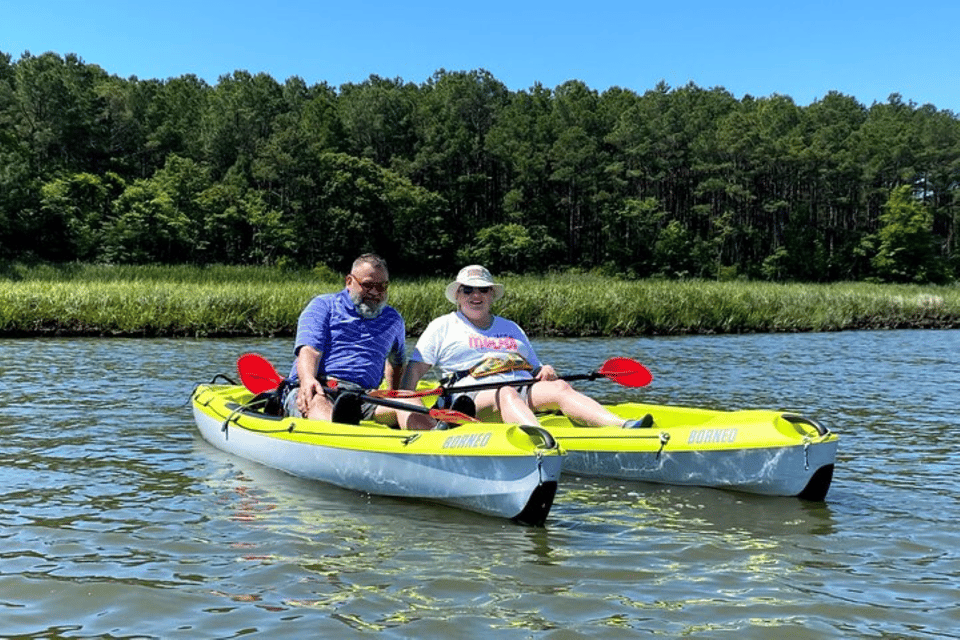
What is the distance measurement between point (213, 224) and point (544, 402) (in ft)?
180

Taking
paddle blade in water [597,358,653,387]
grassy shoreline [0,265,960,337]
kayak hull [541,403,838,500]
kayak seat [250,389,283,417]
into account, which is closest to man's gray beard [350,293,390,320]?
kayak seat [250,389,283,417]

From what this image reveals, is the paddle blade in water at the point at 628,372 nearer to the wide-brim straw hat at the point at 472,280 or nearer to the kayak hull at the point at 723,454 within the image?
the kayak hull at the point at 723,454

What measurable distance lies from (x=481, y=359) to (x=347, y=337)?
0.90m

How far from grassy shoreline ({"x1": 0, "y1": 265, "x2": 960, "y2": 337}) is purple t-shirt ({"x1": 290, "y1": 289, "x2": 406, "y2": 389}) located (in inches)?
523

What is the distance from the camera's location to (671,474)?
625cm

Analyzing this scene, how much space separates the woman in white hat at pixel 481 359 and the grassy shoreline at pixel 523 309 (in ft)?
43.9

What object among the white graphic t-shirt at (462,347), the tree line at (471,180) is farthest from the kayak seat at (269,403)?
the tree line at (471,180)

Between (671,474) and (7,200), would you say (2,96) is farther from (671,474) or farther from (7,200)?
(671,474)

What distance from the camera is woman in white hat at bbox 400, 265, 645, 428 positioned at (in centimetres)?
661

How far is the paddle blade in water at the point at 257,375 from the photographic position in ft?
26.7

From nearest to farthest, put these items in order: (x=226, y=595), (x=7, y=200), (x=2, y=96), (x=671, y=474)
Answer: (x=226, y=595) < (x=671, y=474) < (x=7, y=200) < (x=2, y=96)

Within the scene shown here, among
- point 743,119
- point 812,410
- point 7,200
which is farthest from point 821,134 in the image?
point 812,410

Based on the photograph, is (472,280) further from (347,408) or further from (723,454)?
(723,454)

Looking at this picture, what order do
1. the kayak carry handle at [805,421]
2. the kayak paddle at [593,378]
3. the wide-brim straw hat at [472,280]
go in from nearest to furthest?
1. the kayak carry handle at [805,421]
2. the kayak paddle at [593,378]
3. the wide-brim straw hat at [472,280]
